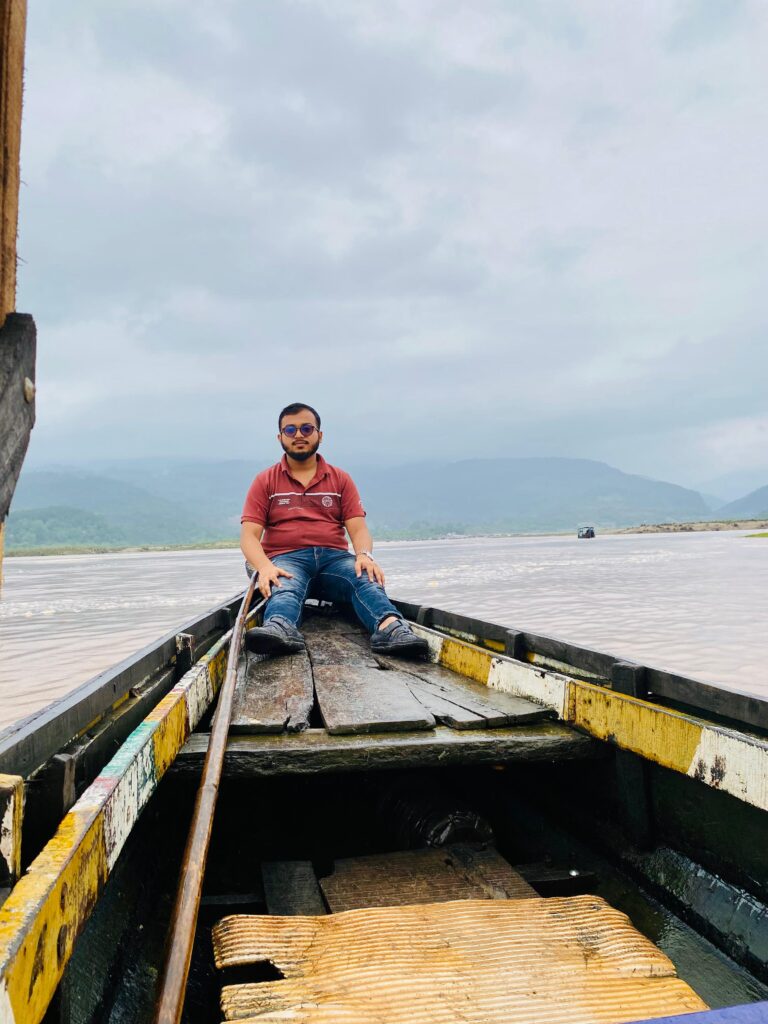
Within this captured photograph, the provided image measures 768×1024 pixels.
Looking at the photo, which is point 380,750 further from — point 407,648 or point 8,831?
point 407,648

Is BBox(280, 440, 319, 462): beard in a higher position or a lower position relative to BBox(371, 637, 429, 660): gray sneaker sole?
higher

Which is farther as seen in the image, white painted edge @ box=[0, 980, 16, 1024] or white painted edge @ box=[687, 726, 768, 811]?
white painted edge @ box=[687, 726, 768, 811]

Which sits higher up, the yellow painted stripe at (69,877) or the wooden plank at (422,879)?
the yellow painted stripe at (69,877)

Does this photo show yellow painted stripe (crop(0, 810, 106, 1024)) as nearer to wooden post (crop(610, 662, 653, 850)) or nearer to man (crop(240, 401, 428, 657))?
wooden post (crop(610, 662, 653, 850))

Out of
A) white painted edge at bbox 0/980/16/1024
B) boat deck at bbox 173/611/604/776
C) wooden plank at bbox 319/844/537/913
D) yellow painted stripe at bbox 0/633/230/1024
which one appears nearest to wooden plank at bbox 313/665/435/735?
boat deck at bbox 173/611/604/776

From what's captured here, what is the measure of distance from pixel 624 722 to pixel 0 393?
97.3 inches

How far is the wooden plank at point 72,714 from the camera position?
183 centimetres

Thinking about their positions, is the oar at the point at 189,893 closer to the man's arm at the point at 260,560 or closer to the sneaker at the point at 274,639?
the sneaker at the point at 274,639

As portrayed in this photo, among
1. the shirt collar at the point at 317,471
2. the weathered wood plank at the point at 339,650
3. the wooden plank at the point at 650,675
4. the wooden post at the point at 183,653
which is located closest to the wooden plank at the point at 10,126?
the wooden plank at the point at 650,675

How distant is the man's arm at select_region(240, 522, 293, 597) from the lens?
4.77m

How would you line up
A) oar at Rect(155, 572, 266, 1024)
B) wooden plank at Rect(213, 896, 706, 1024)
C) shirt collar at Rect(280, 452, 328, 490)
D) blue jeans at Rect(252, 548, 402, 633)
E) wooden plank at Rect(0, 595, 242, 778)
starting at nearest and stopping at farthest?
oar at Rect(155, 572, 266, 1024), wooden plank at Rect(213, 896, 706, 1024), wooden plank at Rect(0, 595, 242, 778), blue jeans at Rect(252, 548, 402, 633), shirt collar at Rect(280, 452, 328, 490)

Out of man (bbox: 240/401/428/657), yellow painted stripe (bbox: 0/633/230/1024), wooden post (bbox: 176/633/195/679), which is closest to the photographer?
yellow painted stripe (bbox: 0/633/230/1024)

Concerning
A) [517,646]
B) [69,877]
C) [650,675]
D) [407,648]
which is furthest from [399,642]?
[69,877]

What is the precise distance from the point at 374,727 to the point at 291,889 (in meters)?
0.68
